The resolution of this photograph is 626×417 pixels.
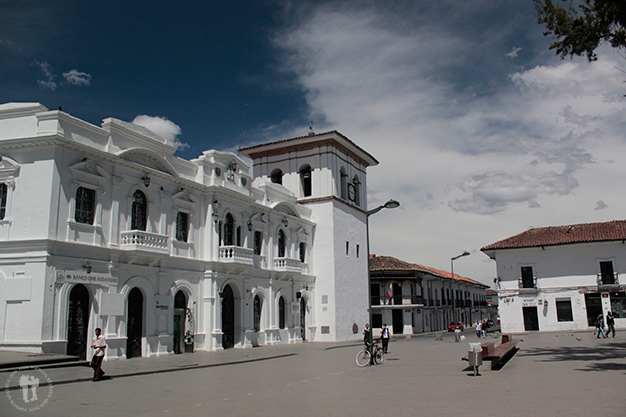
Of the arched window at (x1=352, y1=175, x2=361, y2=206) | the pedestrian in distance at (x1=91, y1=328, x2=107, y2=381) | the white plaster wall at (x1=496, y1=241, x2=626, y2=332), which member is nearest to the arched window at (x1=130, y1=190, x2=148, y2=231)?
the pedestrian in distance at (x1=91, y1=328, x2=107, y2=381)

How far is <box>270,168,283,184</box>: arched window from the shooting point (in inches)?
1476

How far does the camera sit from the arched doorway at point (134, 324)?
813 inches

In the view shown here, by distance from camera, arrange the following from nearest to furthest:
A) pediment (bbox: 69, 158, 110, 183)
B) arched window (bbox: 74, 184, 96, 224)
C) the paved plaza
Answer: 1. the paved plaza
2. pediment (bbox: 69, 158, 110, 183)
3. arched window (bbox: 74, 184, 96, 224)

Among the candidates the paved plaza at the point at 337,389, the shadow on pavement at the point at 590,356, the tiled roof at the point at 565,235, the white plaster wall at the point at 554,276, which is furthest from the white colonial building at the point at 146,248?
the tiled roof at the point at 565,235

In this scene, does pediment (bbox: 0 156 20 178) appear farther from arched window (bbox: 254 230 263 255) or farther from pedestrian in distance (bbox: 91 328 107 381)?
arched window (bbox: 254 230 263 255)

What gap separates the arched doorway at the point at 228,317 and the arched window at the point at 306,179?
11770 mm

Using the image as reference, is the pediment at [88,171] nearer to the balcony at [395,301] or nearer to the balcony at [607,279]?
the balcony at [395,301]

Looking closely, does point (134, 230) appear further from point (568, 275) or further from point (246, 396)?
point (568, 275)

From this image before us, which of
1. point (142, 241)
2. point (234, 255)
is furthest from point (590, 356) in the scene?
point (142, 241)

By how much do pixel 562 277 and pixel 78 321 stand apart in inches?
1392

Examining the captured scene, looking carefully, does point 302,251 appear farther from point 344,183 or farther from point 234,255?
point 234,255

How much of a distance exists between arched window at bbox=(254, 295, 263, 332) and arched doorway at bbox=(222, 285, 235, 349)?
1.95 meters

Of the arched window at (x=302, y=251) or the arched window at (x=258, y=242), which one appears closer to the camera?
the arched window at (x=258, y=242)

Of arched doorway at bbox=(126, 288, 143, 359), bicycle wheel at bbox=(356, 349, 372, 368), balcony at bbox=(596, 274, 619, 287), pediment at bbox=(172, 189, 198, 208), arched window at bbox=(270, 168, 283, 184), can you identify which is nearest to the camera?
bicycle wheel at bbox=(356, 349, 372, 368)
